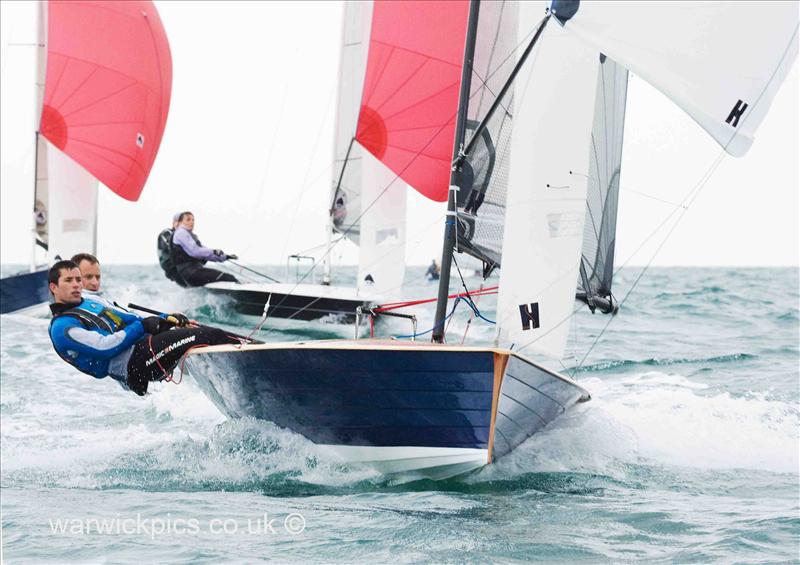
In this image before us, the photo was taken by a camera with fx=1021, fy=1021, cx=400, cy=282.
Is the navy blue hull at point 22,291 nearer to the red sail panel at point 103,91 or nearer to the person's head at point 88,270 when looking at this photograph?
the red sail panel at point 103,91

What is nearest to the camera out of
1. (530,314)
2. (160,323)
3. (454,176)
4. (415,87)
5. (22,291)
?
(530,314)

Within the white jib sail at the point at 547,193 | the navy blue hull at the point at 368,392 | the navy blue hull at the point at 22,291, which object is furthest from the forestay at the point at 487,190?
the navy blue hull at the point at 22,291

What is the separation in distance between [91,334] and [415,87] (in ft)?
17.4

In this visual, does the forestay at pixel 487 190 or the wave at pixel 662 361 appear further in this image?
the wave at pixel 662 361

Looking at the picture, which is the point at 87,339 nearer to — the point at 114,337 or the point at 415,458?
the point at 114,337

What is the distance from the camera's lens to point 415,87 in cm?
997

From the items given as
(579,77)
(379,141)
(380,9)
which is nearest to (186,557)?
(579,77)

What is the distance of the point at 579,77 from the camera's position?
596 cm

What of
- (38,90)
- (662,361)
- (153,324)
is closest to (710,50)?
(153,324)

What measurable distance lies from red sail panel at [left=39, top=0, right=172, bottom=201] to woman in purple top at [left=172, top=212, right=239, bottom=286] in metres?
3.15

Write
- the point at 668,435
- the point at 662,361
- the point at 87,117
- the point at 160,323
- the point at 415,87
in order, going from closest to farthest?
the point at 160,323
the point at 668,435
the point at 415,87
the point at 662,361
the point at 87,117

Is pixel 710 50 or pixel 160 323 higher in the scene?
pixel 710 50

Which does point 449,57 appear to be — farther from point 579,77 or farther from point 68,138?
point 68,138

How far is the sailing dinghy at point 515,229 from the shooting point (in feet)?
16.7
